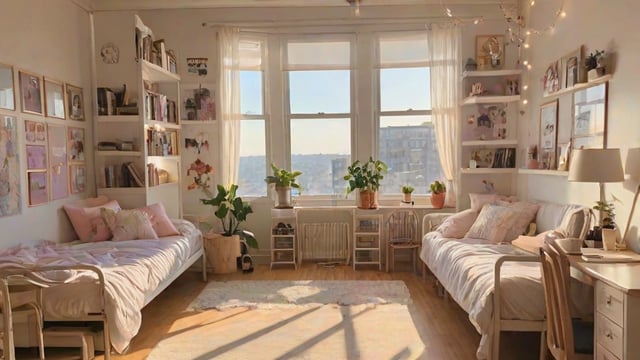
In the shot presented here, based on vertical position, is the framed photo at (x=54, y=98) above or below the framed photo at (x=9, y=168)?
above

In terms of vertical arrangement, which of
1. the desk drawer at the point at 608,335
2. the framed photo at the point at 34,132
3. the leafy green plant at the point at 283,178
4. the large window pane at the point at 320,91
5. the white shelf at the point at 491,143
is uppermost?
the large window pane at the point at 320,91

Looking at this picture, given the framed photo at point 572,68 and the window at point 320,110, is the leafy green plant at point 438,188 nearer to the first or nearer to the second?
the window at point 320,110

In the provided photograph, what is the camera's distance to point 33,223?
3.64 meters

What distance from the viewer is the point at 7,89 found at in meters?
3.33

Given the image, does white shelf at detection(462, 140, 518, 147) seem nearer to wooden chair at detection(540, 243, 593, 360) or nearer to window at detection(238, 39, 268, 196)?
window at detection(238, 39, 268, 196)

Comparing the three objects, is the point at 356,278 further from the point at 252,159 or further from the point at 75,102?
the point at 75,102

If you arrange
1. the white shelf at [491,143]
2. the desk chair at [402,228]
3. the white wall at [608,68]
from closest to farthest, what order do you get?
1. the white wall at [608,68]
2. the white shelf at [491,143]
3. the desk chair at [402,228]

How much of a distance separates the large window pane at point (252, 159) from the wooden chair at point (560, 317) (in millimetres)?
3714

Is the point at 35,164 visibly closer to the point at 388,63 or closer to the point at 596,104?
the point at 388,63

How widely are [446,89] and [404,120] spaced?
0.59m

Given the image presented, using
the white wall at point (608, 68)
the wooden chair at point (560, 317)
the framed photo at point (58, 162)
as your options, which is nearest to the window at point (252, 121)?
the framed photo at point (58, 162)

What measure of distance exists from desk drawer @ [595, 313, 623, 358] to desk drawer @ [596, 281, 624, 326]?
3 cm

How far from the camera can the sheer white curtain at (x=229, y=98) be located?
516cm

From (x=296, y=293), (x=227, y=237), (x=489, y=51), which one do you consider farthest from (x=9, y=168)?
(x=489, y=51)
